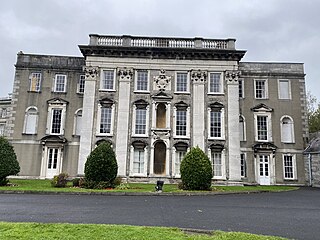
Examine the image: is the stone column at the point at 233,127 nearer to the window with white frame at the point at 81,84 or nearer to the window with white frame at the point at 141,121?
the window with white frame at the point at 141,121

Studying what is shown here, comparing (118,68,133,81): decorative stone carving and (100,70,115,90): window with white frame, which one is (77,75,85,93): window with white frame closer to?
(100,70,115,90): window with white frame

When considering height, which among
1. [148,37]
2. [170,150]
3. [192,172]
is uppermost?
[148,37]

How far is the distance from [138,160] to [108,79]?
782cm

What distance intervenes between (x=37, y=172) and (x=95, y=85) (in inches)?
374

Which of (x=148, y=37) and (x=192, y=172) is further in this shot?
(x=148, y=37)

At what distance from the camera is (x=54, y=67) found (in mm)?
28375

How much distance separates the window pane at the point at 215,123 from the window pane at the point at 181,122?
2301 mm

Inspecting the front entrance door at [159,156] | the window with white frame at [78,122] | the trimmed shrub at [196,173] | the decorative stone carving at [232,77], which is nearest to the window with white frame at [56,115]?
the window with white frame at [78,122]

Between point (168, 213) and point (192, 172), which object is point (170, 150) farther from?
point (168, 213)

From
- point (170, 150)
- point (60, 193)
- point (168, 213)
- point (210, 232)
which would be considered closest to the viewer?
point (210, 232)

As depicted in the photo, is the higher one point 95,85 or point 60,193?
point 95,85

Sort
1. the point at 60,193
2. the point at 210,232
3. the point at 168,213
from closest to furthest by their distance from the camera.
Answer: the point at 210,232 → the point at 168,213 → the point at 60,193

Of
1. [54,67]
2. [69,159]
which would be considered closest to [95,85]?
[54,67]

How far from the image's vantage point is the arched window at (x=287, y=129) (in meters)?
27.9
